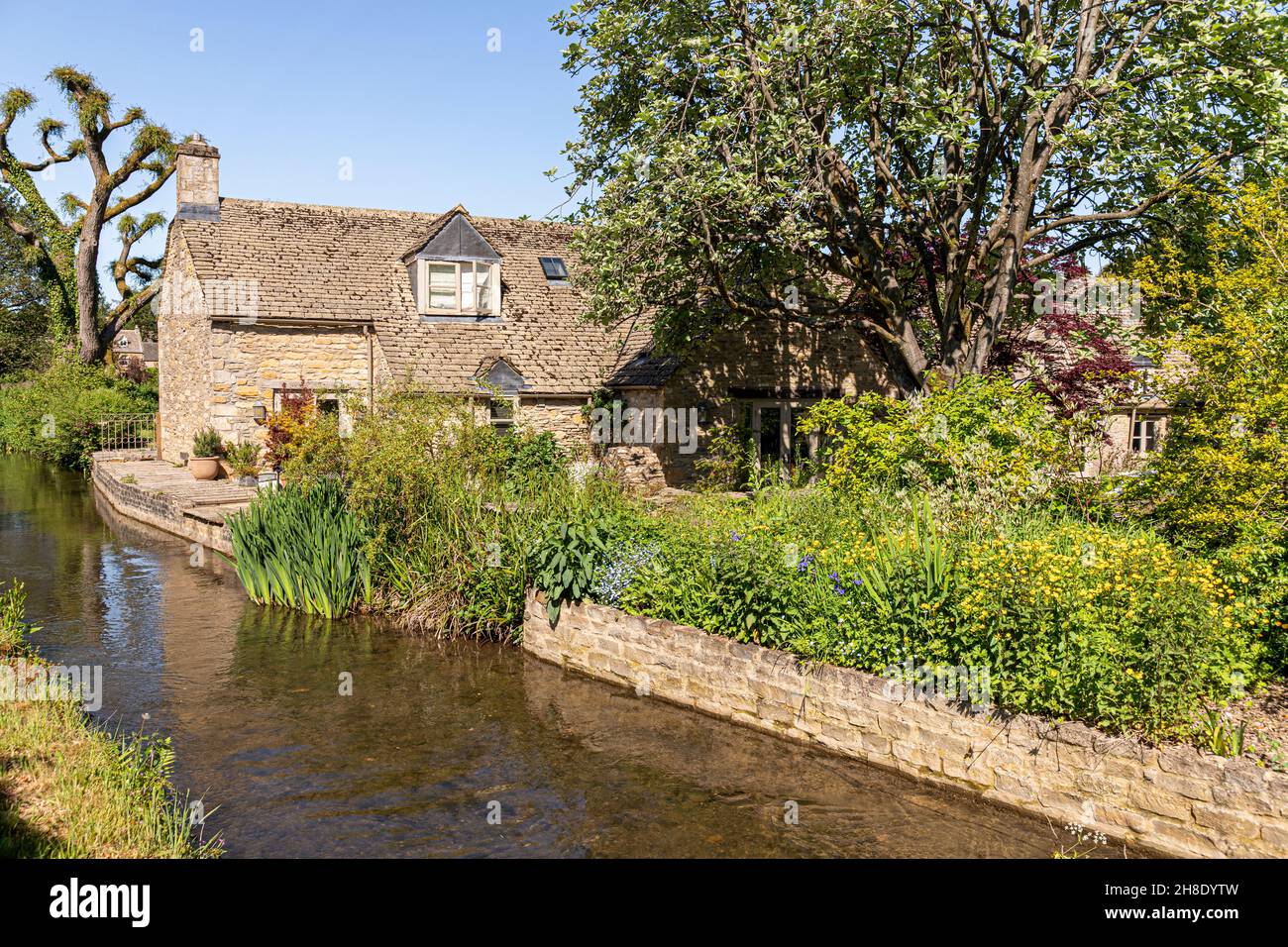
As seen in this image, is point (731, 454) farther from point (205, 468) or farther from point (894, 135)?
point (205, 468)

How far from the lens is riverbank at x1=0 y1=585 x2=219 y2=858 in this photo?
5.73 meters

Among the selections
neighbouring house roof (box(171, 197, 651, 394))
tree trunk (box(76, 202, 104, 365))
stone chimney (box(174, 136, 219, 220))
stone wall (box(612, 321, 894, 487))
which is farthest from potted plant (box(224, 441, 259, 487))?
tree trunk (box(76, 202, 104, 365))

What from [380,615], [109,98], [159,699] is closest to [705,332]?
[380,615]

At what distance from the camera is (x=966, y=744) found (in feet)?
25.3

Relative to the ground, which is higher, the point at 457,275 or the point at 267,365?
the point at 457,275

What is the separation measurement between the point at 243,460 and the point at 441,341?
235 inches

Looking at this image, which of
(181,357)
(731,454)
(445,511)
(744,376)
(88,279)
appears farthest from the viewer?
(88,279)

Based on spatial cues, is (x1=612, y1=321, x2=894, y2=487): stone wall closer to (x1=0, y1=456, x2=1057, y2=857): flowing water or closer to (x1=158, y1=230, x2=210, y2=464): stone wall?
(x1=0, y1=456, x2=1057, y2=857): flowing water

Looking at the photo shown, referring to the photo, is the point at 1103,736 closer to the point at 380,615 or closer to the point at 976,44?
the point at 380,615

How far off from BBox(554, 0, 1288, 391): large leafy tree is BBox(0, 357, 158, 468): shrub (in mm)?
25316

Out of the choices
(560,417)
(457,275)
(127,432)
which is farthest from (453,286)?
(127,432)

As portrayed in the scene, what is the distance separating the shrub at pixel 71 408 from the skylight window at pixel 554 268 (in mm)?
18491

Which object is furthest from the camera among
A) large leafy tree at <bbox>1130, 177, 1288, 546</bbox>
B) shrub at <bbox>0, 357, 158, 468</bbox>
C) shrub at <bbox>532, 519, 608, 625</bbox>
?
shrub at <bbox>0, 357, 158, 468</bbox>
